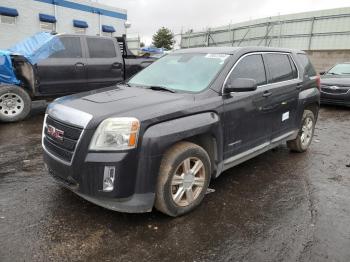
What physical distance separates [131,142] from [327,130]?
19.9 feet

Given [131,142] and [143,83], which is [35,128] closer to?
[143,83]

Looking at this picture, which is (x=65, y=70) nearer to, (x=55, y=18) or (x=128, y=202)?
(x=128, y=202)

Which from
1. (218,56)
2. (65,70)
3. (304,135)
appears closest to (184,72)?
(218,56)

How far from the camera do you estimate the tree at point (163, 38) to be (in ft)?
157

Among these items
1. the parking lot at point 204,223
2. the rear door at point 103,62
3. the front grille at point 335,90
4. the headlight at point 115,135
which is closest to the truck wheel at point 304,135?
the parking lot at point 204,223

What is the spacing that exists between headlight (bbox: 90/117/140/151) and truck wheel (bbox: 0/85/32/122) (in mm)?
5143

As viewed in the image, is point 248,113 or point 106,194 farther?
point 248,113

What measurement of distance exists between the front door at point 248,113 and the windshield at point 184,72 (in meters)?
0.26

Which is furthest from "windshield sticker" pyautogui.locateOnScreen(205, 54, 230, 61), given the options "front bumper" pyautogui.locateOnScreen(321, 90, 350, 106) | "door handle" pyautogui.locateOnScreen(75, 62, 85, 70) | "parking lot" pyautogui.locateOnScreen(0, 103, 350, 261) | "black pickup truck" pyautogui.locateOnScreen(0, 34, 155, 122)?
"front bumper" pyautogui.locateOnScreen(321, 90, 350, 106)

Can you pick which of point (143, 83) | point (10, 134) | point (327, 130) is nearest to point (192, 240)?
point (143, 83)

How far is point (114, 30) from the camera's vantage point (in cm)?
2331

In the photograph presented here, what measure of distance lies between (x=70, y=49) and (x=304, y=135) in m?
5.69

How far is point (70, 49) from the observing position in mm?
7957

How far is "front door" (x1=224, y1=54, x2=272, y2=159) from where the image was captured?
380 cm
